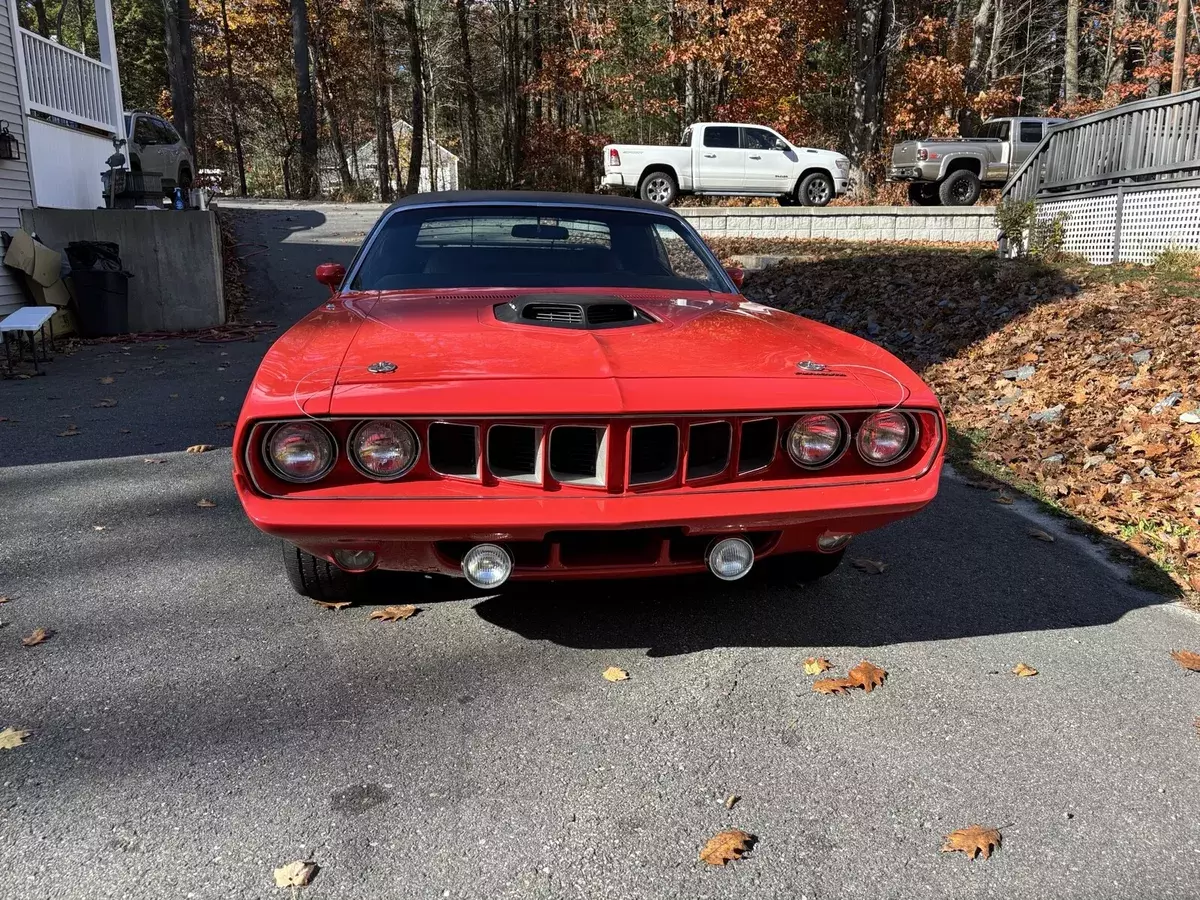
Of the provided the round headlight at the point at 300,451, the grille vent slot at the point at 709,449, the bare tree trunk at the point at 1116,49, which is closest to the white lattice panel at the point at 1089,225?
the grille vent slot at the point at 709,449

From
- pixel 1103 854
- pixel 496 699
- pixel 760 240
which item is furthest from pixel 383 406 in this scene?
pixel 760 240

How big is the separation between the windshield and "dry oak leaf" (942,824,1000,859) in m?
2.49

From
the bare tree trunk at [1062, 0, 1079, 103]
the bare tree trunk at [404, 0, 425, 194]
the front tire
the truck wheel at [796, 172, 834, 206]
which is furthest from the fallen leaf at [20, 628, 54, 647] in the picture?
the bare tree trunk at [1062, 0, 1079, 103]

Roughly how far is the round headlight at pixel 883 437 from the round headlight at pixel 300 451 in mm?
1607

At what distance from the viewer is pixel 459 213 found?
13.3 ft

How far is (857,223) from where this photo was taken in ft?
49.6

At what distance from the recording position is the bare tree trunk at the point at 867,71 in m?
18.6

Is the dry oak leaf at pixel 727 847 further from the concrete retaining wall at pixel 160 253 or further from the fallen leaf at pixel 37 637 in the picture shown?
the concrete retaining wall at pixel 160 253

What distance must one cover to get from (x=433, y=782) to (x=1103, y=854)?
164cm

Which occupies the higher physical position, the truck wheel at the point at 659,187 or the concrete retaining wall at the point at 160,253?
the truck wheel at the point at 659,187

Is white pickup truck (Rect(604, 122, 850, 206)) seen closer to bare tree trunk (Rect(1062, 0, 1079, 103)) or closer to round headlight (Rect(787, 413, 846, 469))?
bare tree trunk (Rect(1062, 0, 1079, 103))

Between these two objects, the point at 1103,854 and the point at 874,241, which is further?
the point at 874,241

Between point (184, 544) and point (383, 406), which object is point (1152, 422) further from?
point (184, 544)

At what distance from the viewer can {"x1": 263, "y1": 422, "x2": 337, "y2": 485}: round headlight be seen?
249 centimetres
